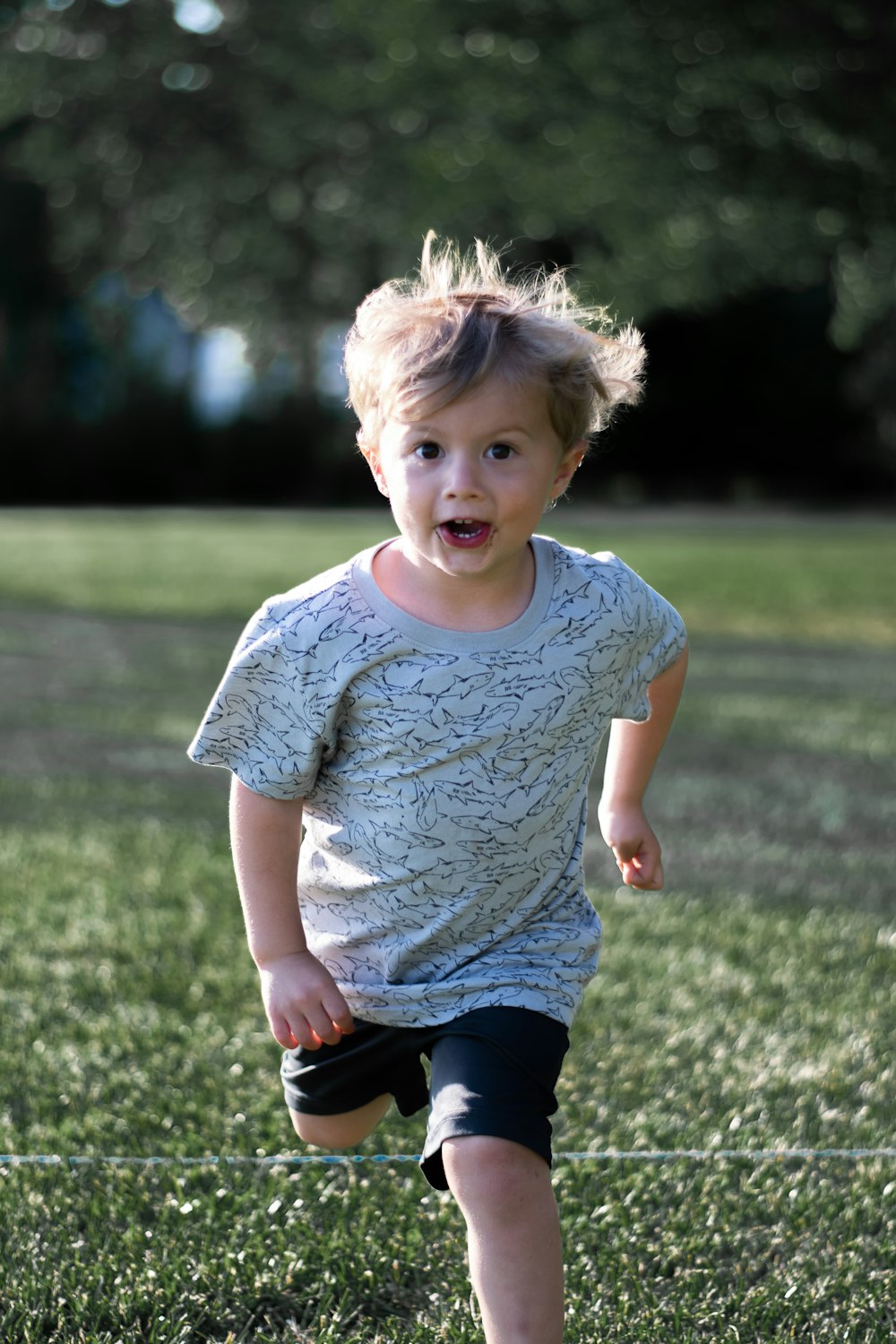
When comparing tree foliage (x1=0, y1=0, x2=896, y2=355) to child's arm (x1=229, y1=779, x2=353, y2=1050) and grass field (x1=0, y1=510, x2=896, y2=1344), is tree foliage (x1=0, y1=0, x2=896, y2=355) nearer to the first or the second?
grass field (x1=0, y1=510, x2=896, y2=1344)

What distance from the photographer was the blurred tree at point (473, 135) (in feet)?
33.9

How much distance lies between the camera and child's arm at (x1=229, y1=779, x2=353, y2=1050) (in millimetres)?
2018

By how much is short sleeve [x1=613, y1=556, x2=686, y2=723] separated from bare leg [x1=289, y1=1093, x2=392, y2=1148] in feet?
2.14

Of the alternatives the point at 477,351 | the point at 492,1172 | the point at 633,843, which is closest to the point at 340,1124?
the point at 492,1172

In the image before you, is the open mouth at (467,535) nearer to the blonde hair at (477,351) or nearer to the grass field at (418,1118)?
the blonde hair at (477,351)

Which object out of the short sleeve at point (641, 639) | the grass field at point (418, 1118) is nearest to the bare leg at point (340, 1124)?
the grass field at point (418, 1118)

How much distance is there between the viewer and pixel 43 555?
592 inches

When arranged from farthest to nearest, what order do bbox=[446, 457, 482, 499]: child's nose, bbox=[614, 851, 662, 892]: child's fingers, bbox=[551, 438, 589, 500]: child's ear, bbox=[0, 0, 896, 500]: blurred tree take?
bbox=[0, 0, 896, 500]: blurred tree, bbox=[614, 851, 662, 892]: child's fingers, bbox=[551, 438, 589, 500]: child's ear, bbox=[446, 457, 482, 499]: child's nose

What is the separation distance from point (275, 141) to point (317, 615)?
13.1 metres

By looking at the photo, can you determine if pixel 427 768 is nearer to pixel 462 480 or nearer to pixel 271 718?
pixel 271 718

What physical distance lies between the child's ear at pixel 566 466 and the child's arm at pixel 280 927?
0.54 metres

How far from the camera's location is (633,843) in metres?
2.36

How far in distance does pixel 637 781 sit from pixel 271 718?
60 cm

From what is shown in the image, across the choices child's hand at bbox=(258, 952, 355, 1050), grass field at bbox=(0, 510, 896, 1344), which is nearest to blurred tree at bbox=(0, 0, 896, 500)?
grass field at bbox=(0, 510, 896, 1344)
